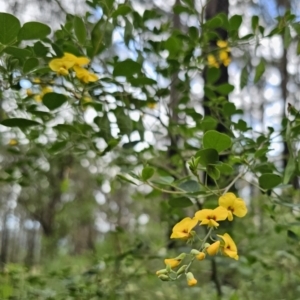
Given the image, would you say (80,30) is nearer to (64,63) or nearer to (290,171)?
(64,63)

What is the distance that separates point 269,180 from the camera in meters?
0.62

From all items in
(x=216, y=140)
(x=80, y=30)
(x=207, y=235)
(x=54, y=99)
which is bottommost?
(x=207, y=235)

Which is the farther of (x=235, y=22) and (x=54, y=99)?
(x=235, y=22)

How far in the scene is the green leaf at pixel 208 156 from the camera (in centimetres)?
52

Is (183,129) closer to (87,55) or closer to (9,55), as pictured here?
(87,55)

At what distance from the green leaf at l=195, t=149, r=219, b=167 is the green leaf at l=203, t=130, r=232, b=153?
2cm

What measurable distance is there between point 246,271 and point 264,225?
661 mm

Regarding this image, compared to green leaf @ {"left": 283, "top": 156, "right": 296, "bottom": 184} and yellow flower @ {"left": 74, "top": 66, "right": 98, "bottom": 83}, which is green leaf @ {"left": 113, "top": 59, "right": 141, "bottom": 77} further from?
green leaf @ {"left": 283, "top": 156, "right": 296, "bottom": 184}

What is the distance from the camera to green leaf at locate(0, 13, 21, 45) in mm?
555

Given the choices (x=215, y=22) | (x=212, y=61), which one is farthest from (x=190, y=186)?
(x=212, y=61)

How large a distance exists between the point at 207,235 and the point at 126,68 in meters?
0.36

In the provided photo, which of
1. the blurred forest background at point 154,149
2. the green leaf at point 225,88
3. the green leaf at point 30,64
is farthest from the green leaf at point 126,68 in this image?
the green leaf at point 225,88

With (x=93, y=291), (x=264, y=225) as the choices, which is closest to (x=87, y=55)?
(x=93, y=291)

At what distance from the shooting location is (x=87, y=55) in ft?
2.47
